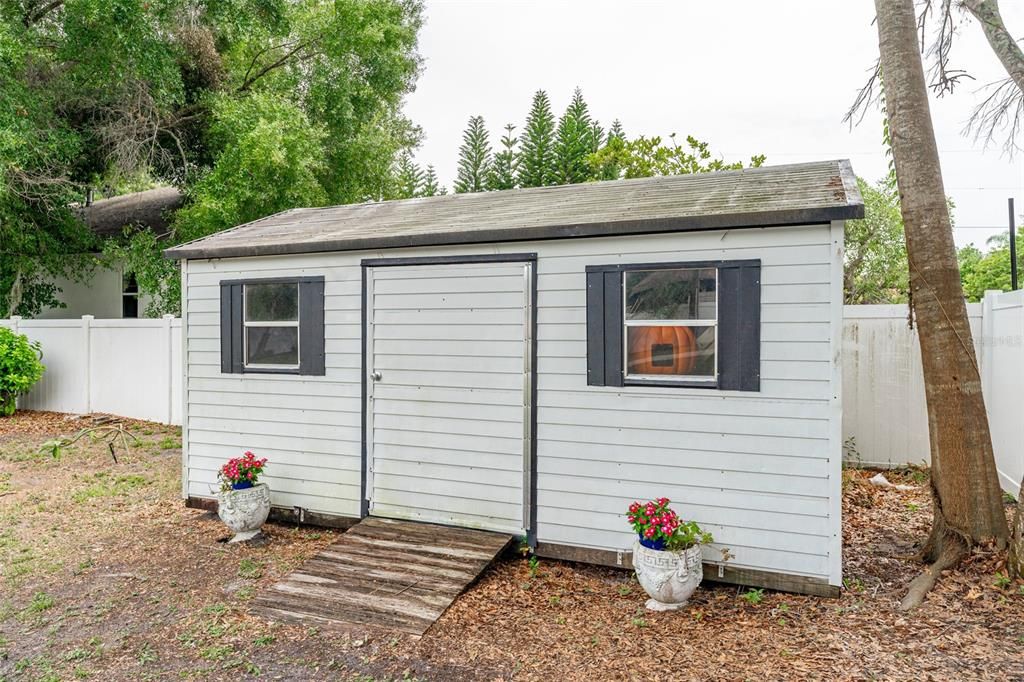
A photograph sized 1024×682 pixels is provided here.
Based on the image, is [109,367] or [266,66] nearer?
[109,367]

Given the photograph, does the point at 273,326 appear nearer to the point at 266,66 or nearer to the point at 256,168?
the point at 256,168

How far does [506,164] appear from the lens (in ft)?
55.0

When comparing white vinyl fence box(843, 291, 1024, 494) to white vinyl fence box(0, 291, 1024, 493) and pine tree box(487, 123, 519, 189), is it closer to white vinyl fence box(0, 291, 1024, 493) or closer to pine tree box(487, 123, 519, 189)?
white vinyl fence box(0, 291, 1024, 493)

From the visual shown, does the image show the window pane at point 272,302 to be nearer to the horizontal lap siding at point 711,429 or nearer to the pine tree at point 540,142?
the horizontal lap siding at point 711,429

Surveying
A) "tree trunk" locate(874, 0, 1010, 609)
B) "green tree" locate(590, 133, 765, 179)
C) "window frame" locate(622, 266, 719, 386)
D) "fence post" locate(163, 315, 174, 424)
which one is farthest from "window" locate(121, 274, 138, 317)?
"tree trunk" locate(874, 0, 1010, 609)

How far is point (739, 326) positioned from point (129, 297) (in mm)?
15919

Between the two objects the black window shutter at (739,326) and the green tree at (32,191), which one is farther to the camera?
the green tree at (32,191)

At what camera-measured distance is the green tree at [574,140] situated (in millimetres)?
15477

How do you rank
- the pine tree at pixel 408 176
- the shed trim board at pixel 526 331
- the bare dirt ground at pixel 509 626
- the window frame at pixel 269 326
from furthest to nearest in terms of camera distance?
the pine tree at pixel 408 176, the window frame at pixel 269 326, the shed trim board at pixel 526 331, the bare dirt ground at pixel 509 626

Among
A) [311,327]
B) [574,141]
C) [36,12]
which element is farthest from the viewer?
[574,141]

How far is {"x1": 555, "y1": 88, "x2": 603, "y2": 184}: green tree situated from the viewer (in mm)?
15477

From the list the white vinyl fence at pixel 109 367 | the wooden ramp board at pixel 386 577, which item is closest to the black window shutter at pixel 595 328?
the wooden ramp board at pixel 386 577

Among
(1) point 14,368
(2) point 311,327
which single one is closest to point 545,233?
(2) point 311,327

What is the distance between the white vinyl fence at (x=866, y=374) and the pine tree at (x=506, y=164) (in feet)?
Result: 29.7
